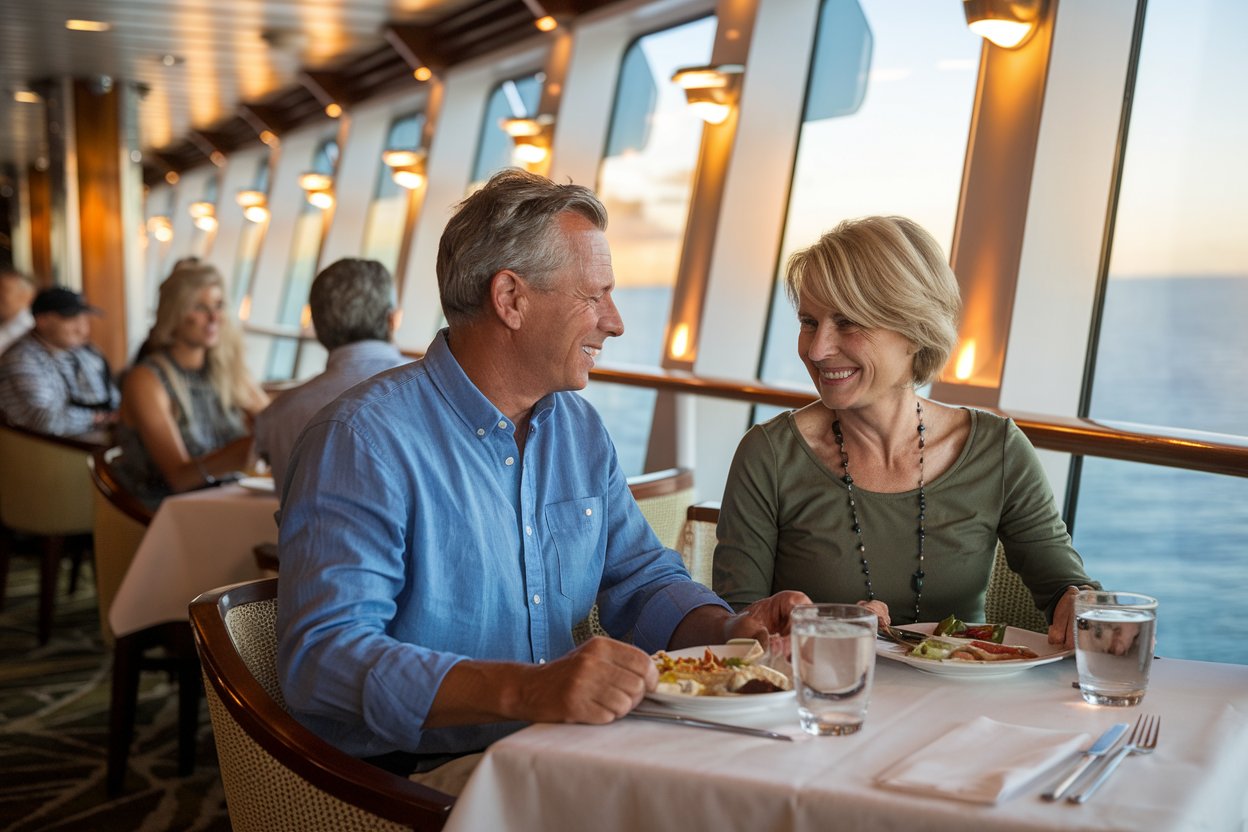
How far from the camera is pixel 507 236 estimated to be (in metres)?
1.73

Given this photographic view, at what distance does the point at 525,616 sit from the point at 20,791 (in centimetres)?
206

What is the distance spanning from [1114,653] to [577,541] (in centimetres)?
75

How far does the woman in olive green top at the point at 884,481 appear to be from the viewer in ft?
6.64

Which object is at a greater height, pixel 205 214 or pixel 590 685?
pixel 205 214

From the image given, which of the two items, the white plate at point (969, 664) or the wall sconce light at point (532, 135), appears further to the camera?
the wall sconce light at point (532, 135)

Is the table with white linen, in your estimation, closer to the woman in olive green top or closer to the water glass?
the water glass

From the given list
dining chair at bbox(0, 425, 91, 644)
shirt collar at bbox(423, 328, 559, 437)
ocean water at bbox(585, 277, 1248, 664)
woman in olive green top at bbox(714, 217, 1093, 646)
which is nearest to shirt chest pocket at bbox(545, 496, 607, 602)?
shirt collar at bbox(423, 328, 559, 437)

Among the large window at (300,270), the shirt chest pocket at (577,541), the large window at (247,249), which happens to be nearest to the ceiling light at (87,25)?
the large window at (300,270)

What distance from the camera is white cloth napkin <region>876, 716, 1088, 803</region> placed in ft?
3.50

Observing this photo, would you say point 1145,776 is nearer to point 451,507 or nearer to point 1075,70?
point 451,507

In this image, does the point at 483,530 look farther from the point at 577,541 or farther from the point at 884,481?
the point at 884,481

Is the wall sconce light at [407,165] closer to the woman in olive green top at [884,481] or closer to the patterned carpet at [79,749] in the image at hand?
the patterned carpet at [79,749]

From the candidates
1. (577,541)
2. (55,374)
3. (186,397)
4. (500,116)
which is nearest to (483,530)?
(577,541)

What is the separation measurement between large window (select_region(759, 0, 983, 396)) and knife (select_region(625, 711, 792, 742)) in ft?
13.3
